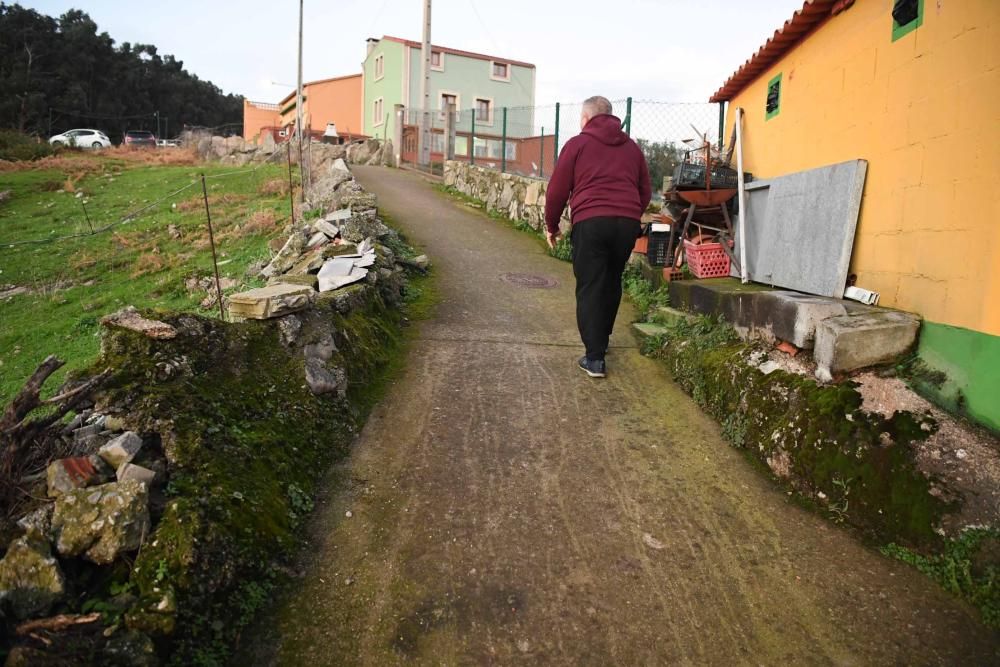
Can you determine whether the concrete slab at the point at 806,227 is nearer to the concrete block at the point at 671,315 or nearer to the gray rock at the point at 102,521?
the concrete block at the point at 671,315

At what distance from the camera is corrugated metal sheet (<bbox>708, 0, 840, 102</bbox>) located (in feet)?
16.5

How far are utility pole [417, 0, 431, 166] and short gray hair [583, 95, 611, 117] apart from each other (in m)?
15.5

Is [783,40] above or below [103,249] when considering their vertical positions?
above

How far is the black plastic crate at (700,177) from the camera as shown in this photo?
6.40 meters

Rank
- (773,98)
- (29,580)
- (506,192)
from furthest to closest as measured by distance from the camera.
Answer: (506,192) → (773,98) → (29,580)

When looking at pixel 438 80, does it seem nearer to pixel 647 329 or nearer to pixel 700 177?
pixel 700 177

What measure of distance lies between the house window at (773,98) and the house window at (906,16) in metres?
1.96

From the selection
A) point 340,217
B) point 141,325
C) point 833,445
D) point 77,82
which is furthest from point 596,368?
point 77,82

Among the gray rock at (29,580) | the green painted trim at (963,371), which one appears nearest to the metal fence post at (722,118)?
the green painted trim at (963,371)

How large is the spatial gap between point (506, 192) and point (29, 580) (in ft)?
35.3

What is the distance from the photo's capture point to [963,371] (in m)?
3.11

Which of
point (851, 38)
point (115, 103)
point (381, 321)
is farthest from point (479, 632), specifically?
point (115, 103)

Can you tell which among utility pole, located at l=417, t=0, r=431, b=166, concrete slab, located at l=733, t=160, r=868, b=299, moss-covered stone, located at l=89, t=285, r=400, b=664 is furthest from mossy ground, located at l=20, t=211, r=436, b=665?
utility pole, located at l=417, t=0, r=431, b=166

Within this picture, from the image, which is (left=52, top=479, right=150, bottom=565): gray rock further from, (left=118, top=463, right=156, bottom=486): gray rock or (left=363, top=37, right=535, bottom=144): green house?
(left=363, top=37, right=535, bottom=144): green house
